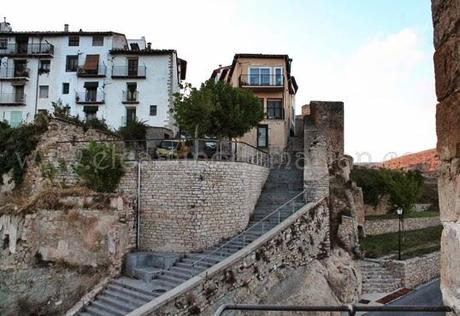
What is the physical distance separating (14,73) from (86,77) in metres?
6.04

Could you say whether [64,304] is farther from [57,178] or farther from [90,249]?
[57,178]

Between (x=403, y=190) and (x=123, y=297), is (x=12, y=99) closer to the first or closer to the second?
(x=123, y=297)

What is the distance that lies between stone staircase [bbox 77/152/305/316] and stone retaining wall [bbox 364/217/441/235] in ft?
23.9

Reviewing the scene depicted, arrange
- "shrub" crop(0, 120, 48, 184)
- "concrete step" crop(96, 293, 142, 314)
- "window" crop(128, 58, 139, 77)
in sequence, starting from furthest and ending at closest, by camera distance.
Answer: "window" crop(128, 58, 139, 77), "shrub" crop(0, 120, 48, 184), "concrete step" crop(96, 293, 142, 314)

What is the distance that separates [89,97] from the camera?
30.7 meters

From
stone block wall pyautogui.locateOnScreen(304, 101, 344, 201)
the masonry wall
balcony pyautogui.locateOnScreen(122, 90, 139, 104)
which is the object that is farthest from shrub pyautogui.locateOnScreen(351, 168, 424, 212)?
balcony pyautogui.locateOnScreen(122, 90, 139, 104)

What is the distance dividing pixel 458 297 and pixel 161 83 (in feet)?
96.9

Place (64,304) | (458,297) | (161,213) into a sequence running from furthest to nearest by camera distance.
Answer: (161,213)
(64,304)
(458,297)

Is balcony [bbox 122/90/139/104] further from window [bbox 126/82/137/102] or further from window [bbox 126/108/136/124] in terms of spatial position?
window [bbox 126/108/136/124]

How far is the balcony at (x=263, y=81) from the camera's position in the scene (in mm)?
26859

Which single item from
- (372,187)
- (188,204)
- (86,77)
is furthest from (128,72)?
(372,187)

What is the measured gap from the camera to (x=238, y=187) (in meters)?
17.0

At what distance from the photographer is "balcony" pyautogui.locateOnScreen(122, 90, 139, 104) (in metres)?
30.0

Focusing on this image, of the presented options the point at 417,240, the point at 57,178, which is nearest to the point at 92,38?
the point at 57,178
